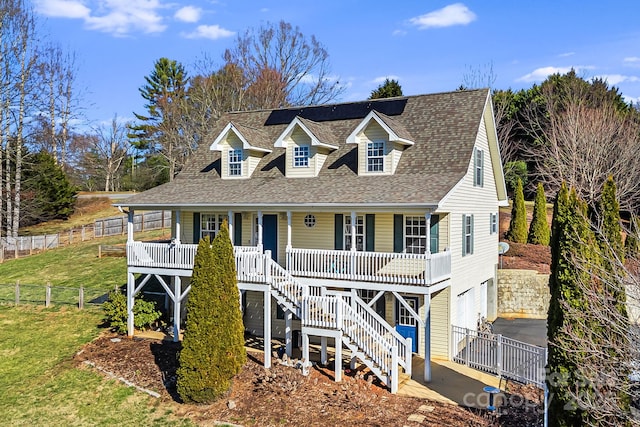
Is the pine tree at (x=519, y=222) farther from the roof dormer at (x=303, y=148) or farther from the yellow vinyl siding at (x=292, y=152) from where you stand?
the yellow vinyl siding at (x=292, y=152)

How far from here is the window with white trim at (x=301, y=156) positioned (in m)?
20.7

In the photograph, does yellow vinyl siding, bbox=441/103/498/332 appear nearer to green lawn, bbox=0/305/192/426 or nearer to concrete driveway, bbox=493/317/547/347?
concrete driveway, bbox=493/317/547/347

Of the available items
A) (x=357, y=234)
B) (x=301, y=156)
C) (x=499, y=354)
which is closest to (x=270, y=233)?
(x=301, y=156)

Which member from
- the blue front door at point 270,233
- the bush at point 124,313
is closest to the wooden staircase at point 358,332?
the blue front door at point 270,233

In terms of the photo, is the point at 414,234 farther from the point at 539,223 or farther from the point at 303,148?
the point at 539,223

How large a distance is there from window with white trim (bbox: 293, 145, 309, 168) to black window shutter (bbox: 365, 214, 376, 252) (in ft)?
12.5

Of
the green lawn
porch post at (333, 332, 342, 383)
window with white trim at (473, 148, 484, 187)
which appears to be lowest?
the green lawn

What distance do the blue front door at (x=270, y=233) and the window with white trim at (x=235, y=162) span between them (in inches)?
113

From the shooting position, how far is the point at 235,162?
22.1 metres

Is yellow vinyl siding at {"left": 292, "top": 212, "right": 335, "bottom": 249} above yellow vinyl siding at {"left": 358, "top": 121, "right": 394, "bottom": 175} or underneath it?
underneath

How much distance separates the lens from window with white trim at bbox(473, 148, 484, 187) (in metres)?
20.0

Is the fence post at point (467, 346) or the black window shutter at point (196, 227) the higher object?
the black window shutter at point (196, 227)

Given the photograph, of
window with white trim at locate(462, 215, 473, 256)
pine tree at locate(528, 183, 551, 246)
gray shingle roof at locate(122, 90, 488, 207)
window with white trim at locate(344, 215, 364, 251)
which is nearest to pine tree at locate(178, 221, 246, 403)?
gray shingle roof at locate(122, 90, 488, 207)

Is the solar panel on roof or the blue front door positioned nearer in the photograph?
the blue front door
